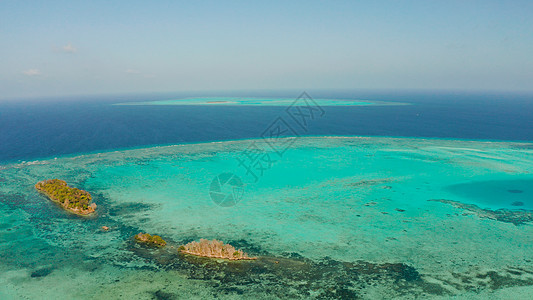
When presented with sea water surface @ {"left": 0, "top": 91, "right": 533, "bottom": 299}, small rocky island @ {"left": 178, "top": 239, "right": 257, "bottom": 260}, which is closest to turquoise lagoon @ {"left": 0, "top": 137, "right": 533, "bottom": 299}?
sea water surface @ {"left": 0, "top": 91, "right": 533, "bottom": 299}

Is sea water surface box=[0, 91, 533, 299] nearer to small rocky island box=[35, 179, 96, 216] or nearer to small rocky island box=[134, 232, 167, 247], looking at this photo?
small rocky island box=[134, 232, 167, 247]

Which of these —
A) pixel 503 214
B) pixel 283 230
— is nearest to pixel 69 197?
pixel 283 230

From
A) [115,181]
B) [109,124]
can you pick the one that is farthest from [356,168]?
[109,124]

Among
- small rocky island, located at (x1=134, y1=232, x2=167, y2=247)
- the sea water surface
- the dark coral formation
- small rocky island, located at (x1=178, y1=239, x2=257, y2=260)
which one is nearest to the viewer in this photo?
the sea water surface

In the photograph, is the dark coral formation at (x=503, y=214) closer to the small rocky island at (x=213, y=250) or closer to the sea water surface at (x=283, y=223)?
the sea water surface at (x=283, y=223)

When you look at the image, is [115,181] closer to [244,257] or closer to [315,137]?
[244,257]

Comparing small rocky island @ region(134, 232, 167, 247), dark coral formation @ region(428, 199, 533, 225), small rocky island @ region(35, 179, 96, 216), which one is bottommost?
dark coral formation @ region(428, 199, 533, 225)

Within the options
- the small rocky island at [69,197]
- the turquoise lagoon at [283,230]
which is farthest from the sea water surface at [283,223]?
the small rocky island at [69,197]

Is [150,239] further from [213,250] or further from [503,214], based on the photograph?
[503,214]
